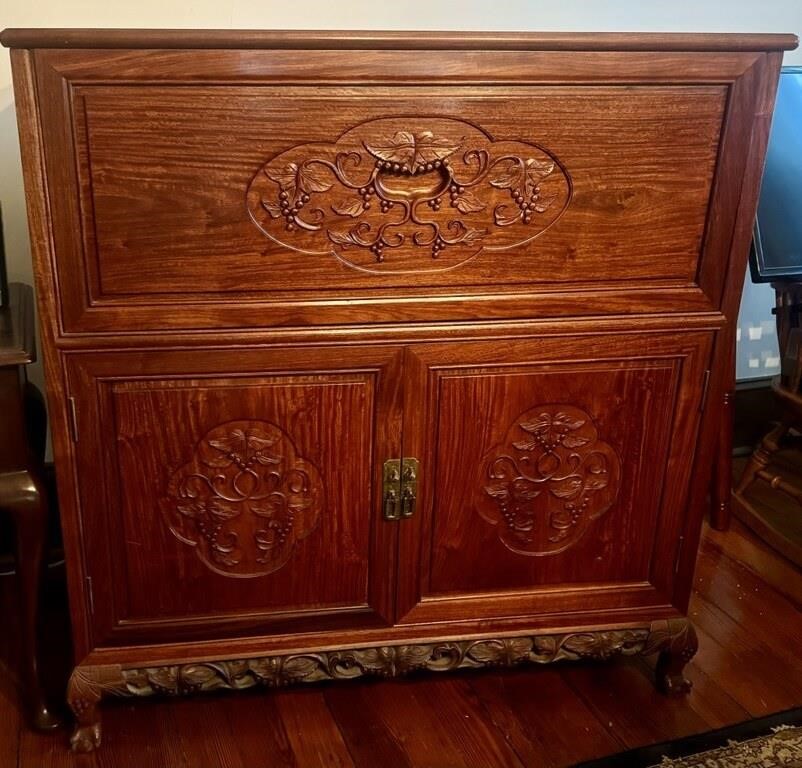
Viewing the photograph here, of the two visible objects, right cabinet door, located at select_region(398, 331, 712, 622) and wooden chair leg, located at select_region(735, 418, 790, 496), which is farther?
wooden chair leg, located at select_region(735, 418, 790, 496)

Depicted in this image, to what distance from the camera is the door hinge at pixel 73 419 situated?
1155 millimetres

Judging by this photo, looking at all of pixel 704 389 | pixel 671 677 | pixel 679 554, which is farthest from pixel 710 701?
pixel 704 389

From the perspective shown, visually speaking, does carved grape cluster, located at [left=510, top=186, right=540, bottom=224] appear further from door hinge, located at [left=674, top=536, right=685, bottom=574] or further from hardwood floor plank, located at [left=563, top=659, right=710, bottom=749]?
hardwood floor plank, located at [left=563, top=659, right=710, bottom=749]

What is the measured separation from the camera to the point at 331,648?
1.37 metres

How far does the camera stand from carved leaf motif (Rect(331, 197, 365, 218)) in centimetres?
112

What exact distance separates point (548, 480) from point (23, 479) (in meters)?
0.74

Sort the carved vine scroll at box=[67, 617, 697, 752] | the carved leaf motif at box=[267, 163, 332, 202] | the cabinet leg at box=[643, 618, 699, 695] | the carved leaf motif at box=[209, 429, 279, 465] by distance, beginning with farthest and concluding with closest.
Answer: the cabinet leg at box=[643, 618, 699, 695], the carved vine scroll at box=[67, 617, 697, 752], the carved leaf motif at box=[209, 429, 279, 465], the carved leaf motif at box=[267, 163, 332, 202]

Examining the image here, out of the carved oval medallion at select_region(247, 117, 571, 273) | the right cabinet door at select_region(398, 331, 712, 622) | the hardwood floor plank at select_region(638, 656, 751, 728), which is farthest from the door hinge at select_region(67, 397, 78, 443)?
the hardwood floor plank at select_region(638, 656, 751, 728)

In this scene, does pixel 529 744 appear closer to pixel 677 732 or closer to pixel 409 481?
pixel 677 732

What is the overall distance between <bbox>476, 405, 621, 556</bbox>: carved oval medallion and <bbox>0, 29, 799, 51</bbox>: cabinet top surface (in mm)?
487

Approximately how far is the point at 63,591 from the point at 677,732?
3.67 ft

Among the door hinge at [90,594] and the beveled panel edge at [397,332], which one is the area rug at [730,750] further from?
the door hinge at [90,594]

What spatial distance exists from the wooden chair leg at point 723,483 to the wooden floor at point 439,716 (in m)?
0.37

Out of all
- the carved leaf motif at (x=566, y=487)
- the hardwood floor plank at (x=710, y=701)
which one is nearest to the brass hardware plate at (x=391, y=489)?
the carved leaf motif at (x=566, y=487)
